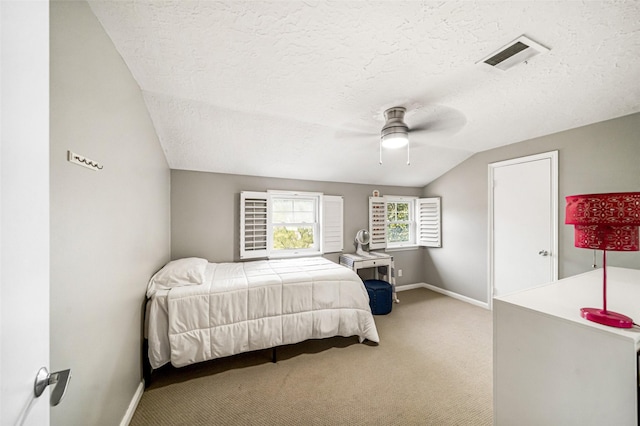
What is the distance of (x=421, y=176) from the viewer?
421 centimetres

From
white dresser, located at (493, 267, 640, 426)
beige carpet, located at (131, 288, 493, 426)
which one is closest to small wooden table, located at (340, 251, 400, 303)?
beige carpet, located at (131, 288, 493, 426)

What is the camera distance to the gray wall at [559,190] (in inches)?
90.4

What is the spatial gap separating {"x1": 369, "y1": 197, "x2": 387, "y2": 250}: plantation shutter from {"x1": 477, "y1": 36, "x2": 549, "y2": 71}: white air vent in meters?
2.74

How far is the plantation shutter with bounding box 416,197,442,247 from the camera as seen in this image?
4262mm

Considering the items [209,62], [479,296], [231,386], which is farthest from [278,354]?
[479,296]

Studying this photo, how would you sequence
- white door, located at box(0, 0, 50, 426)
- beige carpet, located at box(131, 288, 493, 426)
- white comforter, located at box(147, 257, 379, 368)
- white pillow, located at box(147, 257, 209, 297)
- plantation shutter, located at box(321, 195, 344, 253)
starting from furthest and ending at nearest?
1. plantation shutter, located at box(321, 195, 344, 253)
2. white pillow, located at box(147, 257, 209, 297)
3. white comforter, located at box(147, 257, 379, 368)
4. beige carpet, located at box(131, 288, 493, 426)
5. white door, located at box(0, 0, 50, 426)

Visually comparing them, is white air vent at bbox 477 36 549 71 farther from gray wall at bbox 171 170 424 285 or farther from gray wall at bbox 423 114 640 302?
gray wall at bbox 171 170 424 285

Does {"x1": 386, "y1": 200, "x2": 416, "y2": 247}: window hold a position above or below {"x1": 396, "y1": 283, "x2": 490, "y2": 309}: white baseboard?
above

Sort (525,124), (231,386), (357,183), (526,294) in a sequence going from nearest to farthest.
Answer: (526,294)
(231,386)
(525,124)
(357,183)

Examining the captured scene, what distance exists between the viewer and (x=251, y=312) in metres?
2.20

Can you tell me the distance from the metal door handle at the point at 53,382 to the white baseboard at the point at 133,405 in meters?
1.48

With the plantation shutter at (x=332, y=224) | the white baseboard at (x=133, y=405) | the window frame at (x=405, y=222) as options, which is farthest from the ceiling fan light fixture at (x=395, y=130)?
the white baseboard at (x=133, y=405)

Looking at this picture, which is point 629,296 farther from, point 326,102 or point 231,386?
point 231,386

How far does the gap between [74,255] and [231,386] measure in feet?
5.32
